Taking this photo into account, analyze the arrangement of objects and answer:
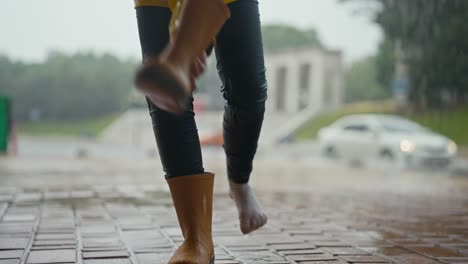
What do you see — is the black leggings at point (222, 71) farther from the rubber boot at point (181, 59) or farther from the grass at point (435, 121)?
the grass at point (435, 121)

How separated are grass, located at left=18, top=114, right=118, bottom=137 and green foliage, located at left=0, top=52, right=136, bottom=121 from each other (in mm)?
845

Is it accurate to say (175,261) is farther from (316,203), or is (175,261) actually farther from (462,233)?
(316,203)

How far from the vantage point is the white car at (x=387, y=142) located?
12.4 meters

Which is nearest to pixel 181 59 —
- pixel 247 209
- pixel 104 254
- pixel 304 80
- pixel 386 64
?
pixel 247 209

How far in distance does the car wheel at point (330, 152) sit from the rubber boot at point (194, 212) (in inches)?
520

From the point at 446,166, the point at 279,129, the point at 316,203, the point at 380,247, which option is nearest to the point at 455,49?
the point at 279,129

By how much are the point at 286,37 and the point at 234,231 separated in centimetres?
7409

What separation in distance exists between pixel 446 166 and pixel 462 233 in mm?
10271

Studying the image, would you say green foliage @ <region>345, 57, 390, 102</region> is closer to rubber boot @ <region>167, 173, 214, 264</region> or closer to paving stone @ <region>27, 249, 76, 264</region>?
paving stone @ <region>27, 249, 76, 264</region>

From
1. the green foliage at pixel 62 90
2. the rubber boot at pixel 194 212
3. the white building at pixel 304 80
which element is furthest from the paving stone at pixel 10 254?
the green foliage at pixel 62 90

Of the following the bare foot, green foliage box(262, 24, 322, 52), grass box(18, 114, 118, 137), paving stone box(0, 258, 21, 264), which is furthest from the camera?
green foliage box(262, 24, 322, 52)

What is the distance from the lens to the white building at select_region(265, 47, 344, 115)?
139 feet

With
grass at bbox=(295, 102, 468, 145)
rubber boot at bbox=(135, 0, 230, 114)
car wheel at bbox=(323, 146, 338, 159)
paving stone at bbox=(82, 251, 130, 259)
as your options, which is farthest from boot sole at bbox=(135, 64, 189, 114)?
grass at bbox=(295, 102, 468, 145)

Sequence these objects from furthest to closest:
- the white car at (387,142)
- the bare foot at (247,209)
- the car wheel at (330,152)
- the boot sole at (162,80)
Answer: the car wheel at (330,152) → the white car at (387,142) → the bare foot at (247,209) → the boot sole at (162,80)
